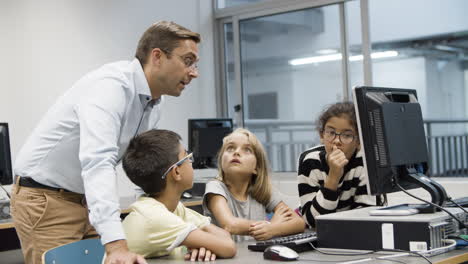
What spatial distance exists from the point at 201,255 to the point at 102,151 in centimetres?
40

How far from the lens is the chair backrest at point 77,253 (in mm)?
1853

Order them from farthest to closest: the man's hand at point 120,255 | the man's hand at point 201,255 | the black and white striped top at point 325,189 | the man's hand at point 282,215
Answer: the man's hand at point 282,215 < the black and white striped top at point 325,189 < the man's hand at point 201,255 < the man's hand at point 120,255

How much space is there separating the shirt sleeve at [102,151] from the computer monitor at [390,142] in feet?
2.34

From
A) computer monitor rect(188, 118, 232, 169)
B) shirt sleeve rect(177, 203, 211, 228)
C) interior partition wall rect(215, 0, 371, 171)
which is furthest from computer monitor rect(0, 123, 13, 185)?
interior partition wall rect(215, 0, 371, 171)

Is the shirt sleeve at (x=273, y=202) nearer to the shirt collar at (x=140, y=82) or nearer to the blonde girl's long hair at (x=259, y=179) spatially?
the blonde girl's long hair at (x=259, y=179)

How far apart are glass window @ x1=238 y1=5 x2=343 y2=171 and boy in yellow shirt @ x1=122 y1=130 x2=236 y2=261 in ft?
12.6

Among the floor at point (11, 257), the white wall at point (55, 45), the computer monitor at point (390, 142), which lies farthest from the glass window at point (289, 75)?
the computer monitor at point (390, 142)

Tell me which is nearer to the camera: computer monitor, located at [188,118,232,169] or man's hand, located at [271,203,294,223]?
man's hand, located at [271,203,294,223]

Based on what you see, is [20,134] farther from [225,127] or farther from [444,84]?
[444,84]

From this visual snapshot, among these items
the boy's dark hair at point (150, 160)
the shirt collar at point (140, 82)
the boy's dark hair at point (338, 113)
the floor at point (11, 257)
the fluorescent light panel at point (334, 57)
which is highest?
the fluorescent light panel at point (334, 57)

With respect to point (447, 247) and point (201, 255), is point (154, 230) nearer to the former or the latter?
point (201, 255)

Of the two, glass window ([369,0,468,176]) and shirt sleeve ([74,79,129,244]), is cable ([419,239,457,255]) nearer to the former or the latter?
shirt sleeve ([74,79,129,244])

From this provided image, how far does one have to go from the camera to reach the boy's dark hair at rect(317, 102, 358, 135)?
7.66 ft

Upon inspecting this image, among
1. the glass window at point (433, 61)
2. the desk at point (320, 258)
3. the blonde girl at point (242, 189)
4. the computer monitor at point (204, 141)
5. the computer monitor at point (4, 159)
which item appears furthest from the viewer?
the glass window at point (433, 61)
